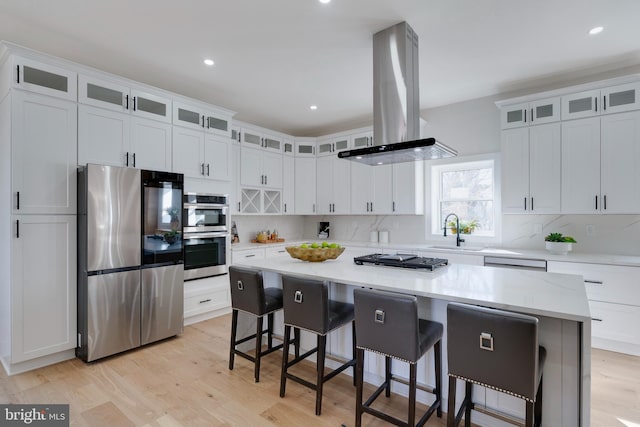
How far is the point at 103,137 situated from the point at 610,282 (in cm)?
515

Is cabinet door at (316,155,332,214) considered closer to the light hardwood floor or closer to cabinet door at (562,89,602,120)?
the light hardwood floor

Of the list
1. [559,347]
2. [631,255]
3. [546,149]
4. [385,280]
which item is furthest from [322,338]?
[631,255]

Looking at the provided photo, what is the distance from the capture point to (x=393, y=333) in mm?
1830

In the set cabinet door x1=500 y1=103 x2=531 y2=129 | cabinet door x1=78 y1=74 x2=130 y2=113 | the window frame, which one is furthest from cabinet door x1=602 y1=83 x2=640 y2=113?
cabinet door x1=78 y1=74 x2=130 y2=113

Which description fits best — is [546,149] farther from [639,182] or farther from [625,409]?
[625,409]

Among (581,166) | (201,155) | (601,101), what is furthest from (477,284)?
(201,155)

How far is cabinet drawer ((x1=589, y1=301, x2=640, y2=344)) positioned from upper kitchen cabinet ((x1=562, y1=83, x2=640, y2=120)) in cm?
196

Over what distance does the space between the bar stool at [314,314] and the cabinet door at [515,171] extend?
2.64 meters

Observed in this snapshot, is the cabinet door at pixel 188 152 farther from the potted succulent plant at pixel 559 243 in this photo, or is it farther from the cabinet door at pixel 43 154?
the potted succulent plant at pixel 559 243

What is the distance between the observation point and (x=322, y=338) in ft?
7.06

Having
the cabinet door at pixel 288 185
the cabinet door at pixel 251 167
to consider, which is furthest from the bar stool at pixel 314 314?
the cabinet door at pixel 288 185

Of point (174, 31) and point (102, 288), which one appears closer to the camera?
point (174, 31)

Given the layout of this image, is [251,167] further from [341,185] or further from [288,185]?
[341,185]

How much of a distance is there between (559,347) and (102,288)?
11.5 ft
